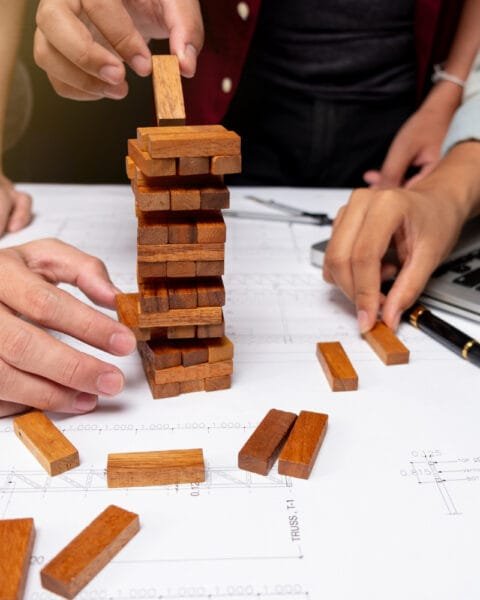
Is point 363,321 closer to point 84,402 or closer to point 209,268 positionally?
point 209,268

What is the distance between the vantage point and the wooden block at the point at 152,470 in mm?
724

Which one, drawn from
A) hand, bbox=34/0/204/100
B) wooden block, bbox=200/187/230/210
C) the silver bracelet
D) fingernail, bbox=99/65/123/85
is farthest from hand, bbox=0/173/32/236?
the silver bracelet

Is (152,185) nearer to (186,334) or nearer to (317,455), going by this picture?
(186,334)

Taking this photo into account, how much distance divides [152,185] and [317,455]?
1.25 ft

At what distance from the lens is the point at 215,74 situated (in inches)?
62.1

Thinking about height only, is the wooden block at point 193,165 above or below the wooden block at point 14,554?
above

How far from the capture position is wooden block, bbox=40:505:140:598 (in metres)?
0.59

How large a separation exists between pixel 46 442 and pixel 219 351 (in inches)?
10.2

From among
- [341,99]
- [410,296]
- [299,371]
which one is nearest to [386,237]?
[410,296]

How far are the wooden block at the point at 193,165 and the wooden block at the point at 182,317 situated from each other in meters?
0.19

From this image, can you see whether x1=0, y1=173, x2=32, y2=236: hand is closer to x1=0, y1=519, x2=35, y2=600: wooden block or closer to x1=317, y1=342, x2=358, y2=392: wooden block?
x1=317, y1=342, x2=358, y2=392: wooden block

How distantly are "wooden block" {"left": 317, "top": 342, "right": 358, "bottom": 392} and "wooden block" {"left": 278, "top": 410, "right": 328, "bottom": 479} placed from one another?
0.29ft

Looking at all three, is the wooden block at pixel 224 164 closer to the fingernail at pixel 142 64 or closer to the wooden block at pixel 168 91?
the wooden block at pixel 168 91

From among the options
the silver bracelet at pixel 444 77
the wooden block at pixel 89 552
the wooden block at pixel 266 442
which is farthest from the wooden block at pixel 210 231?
the silver bracelet at pixel 444 77
